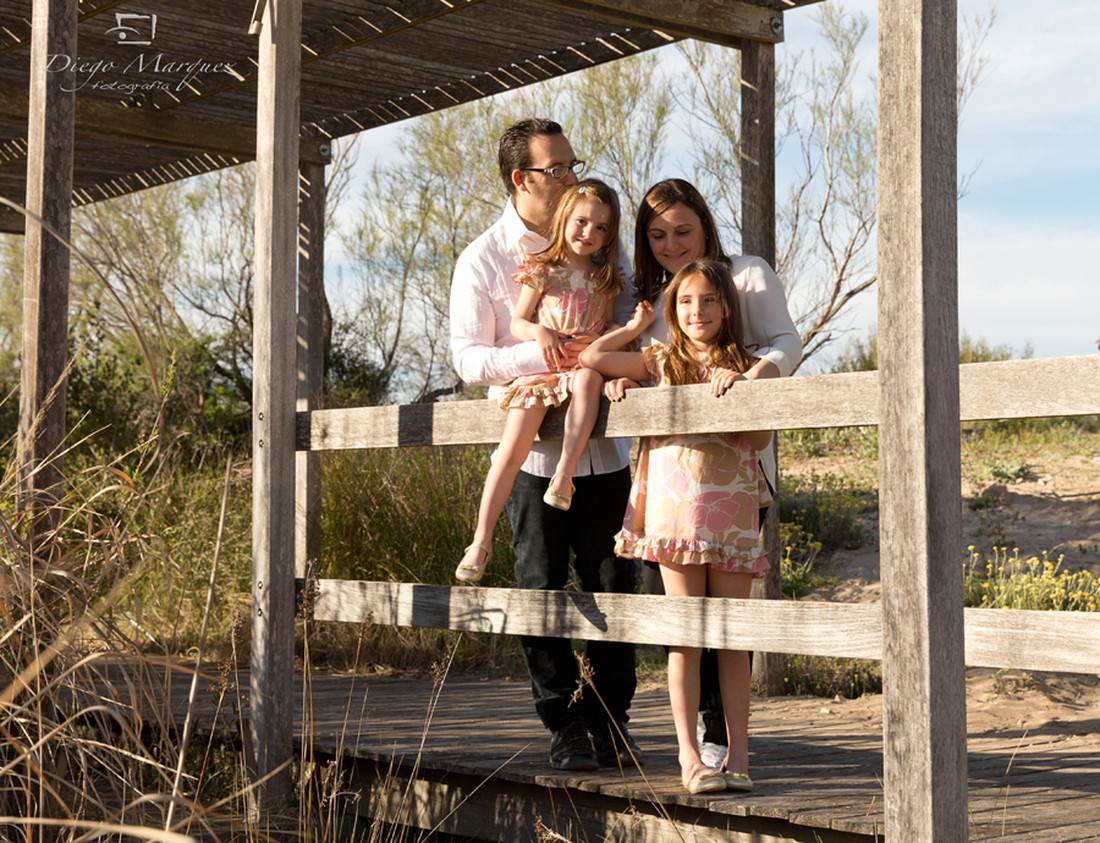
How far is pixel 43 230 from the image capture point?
429 cm

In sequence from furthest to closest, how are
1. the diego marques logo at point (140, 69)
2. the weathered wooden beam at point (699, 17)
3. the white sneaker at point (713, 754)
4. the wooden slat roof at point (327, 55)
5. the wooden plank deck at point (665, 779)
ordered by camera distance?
the diego marques logo at point (140, 69) < the wooden slat roof at point (327, 55) < the weathered wooden beam at point (699, 17) < the white sneaker at point (713, 754) < the wooden plank deck at point (665, 779)

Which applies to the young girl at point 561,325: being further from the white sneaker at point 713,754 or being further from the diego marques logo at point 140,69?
the diego marques logo at point 140,69

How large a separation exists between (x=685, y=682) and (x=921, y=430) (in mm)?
1139

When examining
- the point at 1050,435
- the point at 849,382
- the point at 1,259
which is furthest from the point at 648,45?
the point at 1,259

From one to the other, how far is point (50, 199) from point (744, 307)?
8.62 feet

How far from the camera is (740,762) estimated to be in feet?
10.4

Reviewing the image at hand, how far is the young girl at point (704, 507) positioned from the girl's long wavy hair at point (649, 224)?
0.23m

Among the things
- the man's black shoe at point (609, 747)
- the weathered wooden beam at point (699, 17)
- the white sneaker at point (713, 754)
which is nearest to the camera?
the white sneaker at point (713, 754)

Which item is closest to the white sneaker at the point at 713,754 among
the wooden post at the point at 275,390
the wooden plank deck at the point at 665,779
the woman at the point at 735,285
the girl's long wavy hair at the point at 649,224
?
the woman at the point at 735,285

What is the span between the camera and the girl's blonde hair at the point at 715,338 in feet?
10.4

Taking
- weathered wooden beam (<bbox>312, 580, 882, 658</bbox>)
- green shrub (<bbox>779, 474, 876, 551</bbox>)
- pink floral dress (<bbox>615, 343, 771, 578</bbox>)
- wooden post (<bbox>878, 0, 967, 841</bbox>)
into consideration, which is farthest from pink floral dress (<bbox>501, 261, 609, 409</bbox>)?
green shrub (<bbox>779, 474, 876, 551</bbox>)

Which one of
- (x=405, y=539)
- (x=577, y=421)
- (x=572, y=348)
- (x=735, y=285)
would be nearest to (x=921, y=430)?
(x=735, y=285)

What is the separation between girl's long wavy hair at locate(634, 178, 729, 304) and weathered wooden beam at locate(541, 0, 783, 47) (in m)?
1.63

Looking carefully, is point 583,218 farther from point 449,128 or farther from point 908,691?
point 449,128
